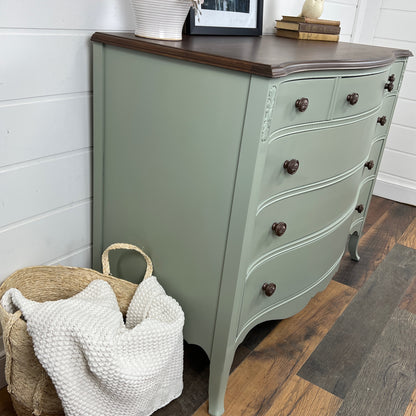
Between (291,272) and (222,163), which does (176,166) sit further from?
(291,272)

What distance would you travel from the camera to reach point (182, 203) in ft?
4.04

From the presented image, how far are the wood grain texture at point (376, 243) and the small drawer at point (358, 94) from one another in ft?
2.90

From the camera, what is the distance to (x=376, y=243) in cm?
249

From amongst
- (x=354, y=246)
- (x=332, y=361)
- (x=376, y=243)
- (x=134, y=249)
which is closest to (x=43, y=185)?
(x=134, y=249)

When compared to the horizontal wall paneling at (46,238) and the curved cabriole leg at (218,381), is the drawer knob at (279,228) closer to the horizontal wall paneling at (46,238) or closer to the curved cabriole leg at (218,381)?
the curved cabriole leg at (218,381)

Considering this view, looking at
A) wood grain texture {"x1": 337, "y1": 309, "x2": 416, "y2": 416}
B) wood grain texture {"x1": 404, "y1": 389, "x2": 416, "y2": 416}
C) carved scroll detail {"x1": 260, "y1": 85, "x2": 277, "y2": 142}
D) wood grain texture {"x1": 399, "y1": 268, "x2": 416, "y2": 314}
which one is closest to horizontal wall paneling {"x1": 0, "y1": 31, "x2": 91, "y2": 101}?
carved scroll detail {"x1": 260, "y1": 85, "x2": 277, "y2": 142}

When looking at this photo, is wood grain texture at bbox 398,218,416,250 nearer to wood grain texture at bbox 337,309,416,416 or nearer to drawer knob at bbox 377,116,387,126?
wood grain texture at bbox 337,309,416,416

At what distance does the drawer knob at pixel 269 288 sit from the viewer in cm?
136

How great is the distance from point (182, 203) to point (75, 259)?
0.49 metres

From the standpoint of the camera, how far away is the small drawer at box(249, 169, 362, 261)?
1.25 metres

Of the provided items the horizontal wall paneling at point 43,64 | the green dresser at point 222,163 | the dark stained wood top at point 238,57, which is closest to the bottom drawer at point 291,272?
the green dresser at point 222,163

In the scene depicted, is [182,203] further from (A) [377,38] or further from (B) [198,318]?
(A) [377,38]

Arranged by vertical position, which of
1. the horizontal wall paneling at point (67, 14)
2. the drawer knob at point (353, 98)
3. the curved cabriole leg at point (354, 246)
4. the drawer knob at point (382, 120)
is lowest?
the curved cabriole leg at point (354, 246)

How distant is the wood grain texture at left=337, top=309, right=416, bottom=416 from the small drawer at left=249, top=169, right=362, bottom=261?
0.52 m
